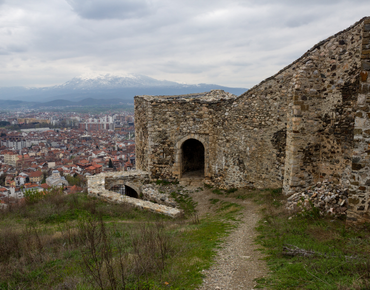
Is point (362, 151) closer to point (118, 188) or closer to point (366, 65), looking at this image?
point (366, 65)

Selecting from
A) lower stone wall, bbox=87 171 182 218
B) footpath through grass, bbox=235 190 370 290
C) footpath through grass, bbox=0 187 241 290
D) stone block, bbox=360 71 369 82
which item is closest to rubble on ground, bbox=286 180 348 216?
footpath through grass, bbox=235 190 370 290

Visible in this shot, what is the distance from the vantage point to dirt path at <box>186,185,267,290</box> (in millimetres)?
4554

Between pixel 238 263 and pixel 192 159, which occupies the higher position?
pixel 192 159

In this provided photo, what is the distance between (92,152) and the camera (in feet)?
243

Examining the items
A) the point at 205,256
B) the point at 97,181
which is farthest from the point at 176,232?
the point at 97,181

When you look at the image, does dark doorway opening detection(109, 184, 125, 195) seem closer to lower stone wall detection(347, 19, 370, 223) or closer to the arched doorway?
the arched doorway

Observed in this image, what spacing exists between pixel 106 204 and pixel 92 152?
66.3 meters

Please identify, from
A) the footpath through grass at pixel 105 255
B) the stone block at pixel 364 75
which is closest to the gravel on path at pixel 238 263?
the footpath through grass at pixel 105 255

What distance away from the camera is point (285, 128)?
398 inches

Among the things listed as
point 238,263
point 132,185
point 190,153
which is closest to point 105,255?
point 238,263

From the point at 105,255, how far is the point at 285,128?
27.2ft

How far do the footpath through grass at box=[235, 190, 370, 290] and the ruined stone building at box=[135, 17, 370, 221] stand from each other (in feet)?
2.41

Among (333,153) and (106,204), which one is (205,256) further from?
(106,204)

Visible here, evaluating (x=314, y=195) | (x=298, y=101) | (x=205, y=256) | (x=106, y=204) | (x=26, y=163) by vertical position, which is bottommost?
(x=26, y=163)
